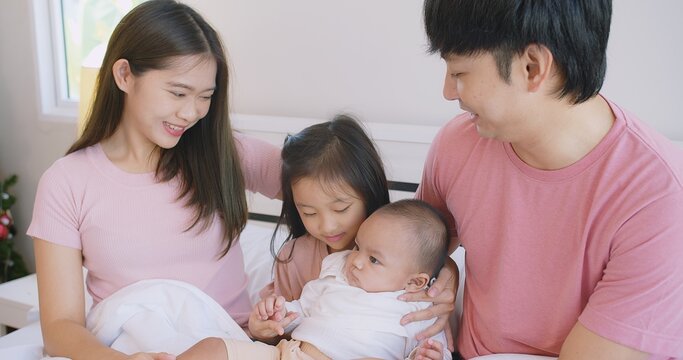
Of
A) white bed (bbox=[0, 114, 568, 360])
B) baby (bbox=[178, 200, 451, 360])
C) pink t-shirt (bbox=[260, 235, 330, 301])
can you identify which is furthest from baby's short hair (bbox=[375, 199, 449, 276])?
white bed (bbox=[0, 114, 568, 360])

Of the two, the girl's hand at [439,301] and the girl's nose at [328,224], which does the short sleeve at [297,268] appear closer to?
the girl's nose at [328,224]

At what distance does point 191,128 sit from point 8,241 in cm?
198

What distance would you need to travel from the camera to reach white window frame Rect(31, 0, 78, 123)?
2.83m

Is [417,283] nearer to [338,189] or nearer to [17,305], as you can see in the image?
[338,189]

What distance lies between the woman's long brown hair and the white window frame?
167 cm

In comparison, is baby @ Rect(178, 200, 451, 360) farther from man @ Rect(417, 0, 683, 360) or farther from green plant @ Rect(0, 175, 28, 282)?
green plant @ Rect(0, 175, 28, 282)

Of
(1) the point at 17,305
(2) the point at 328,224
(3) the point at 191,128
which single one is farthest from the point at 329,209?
(1) the point at 17,305

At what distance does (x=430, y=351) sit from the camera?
1.11 meters

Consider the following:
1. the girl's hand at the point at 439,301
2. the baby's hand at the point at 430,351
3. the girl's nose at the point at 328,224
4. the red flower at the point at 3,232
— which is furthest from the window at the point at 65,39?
the baby's hand at the point at 430,351

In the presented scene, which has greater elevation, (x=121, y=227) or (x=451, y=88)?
(x=451, y=88)

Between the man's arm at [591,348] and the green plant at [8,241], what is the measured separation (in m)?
2.62

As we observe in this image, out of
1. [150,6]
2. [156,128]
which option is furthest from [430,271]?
[150,6]

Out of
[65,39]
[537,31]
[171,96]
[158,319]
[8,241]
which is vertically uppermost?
[537,31]

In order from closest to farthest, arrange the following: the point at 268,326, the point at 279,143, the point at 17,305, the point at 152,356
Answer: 1. the point at 152,356
2. the point at 268,326
3. the point at 17,305
4. the point at 279,143
